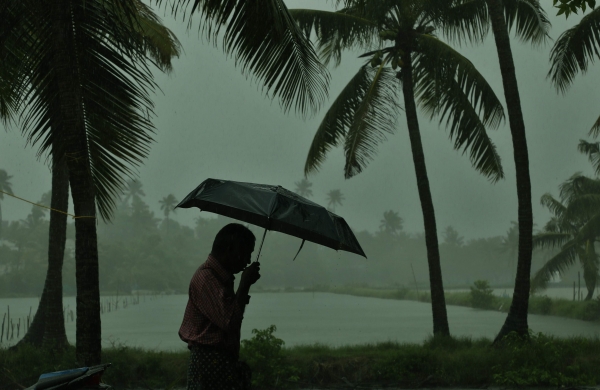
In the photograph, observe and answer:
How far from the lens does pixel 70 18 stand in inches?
249

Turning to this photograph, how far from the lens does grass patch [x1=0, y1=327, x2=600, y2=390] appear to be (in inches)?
395

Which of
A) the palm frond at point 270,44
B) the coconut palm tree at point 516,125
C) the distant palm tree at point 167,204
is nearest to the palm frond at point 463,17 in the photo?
the coconut palm tree at point 516,125

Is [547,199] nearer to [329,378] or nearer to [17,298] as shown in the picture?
[329,378]

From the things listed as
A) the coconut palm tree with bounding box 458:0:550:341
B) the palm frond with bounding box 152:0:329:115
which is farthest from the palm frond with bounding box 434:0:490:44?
the palm frond with bounding box 152:0:329:115

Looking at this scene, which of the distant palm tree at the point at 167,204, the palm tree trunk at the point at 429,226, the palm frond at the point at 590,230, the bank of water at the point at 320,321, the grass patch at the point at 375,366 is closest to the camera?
the grass patch at the point at 375,366

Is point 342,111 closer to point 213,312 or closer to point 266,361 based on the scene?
point 266,361

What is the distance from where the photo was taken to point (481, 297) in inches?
993

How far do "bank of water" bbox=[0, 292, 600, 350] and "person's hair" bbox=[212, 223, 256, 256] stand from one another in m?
12.2

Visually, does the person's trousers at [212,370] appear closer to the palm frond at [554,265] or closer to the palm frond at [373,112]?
the palm frond at [373,112]

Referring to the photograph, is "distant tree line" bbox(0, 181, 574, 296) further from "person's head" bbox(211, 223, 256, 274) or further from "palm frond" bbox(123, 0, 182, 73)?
"person's head" bbox(211, 223, 256, 274)

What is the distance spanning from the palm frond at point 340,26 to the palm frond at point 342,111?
23.1 inches

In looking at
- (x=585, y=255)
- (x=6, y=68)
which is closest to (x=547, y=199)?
(x=585, y=255)

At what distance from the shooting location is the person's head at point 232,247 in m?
3.67

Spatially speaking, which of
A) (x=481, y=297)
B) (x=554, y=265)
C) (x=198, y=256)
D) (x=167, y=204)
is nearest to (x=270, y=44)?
(x=481, y=297)
